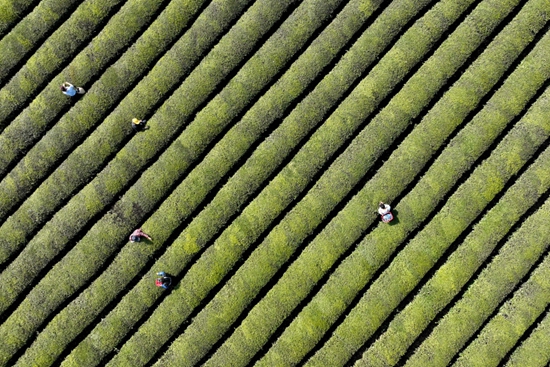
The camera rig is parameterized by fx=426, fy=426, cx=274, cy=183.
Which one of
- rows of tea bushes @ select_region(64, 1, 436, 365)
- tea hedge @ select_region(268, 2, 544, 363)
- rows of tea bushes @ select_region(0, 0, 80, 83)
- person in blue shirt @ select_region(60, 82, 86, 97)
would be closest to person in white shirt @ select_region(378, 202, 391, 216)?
tea hedge @ select_region(268, 2, 544, 363)

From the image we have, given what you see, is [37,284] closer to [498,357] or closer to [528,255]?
[498,357]

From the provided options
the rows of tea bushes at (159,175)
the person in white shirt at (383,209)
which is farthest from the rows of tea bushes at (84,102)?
the person in white shirt at (383,209)

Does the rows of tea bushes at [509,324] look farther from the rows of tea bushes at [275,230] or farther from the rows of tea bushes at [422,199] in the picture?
the rows of tea bushes at [275,230]

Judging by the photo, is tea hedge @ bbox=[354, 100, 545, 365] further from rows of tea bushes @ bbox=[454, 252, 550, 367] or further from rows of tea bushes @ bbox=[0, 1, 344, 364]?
rows of tea bushes @ bbox=[0, 1, 344, 364]

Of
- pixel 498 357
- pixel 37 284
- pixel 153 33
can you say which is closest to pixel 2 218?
pixel 37 284

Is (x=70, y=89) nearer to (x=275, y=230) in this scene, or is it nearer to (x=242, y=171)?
(x=242, y=171)
